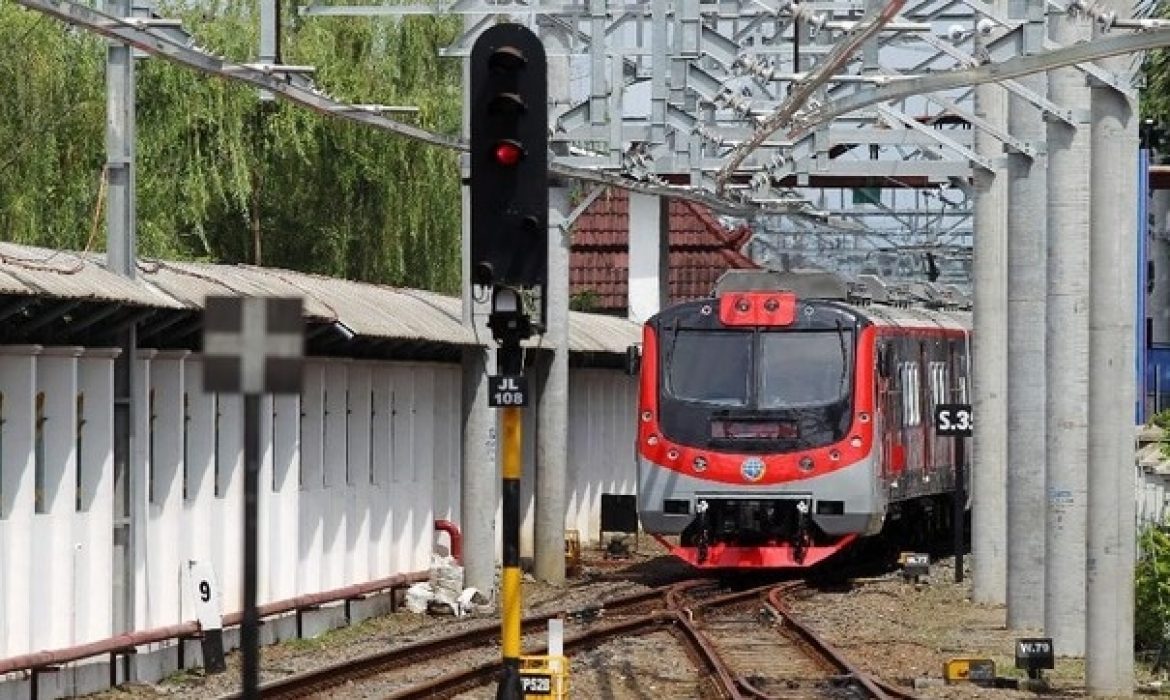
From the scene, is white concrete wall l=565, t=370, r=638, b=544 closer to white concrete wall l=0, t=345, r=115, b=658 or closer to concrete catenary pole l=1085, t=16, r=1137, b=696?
white concrete wall l=0, t=345, r=115, b=658

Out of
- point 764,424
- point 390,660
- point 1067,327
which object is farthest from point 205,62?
point 764,424

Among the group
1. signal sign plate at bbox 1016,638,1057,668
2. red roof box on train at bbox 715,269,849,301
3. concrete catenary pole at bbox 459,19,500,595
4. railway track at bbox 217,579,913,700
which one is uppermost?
red roof box on train at bbox 715,269,849,301

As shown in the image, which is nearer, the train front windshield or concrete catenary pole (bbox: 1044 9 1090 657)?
concrete catenary pole (bbox: 1044 9 1090 657)

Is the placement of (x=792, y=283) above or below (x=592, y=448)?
above

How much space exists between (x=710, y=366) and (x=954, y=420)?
2.65m

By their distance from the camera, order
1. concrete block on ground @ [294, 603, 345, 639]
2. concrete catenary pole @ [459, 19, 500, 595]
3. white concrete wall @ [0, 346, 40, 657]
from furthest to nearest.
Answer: concrete catenary pole @ [459, 19, 500, 595] → concrete block on ground @ [294, 603, 345, 639] → white concrete wall @ [0, 346, 40, 657]

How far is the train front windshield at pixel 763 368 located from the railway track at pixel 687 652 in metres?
1.95

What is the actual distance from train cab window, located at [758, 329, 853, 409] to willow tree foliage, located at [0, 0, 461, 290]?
8543 millimetres

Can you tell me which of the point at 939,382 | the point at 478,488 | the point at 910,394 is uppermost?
the point at 939,382

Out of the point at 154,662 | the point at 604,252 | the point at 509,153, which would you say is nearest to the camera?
the point at 509,153

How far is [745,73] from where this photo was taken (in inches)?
1012

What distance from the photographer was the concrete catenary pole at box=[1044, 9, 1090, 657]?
20.7 meters

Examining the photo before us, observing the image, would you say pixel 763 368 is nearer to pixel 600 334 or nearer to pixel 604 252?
pixel 600 334

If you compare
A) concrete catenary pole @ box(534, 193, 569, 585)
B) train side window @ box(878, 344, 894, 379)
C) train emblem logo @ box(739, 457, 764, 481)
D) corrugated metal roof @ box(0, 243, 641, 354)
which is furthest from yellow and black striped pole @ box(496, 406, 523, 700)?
concrete catenary pole @ box(534, 193, 569, 585)
